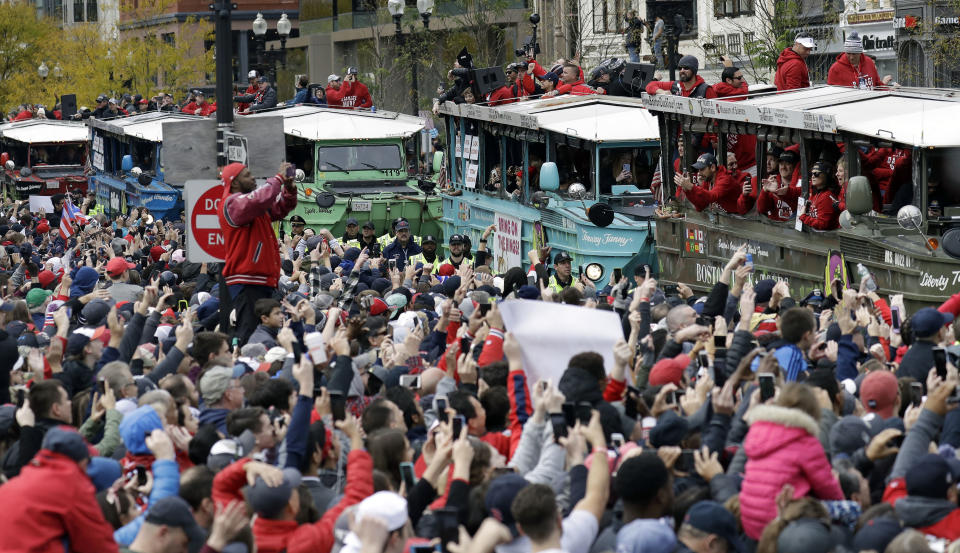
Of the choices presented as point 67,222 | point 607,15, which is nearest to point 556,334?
point 67,222

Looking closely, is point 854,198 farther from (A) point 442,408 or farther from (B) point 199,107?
(B) point 199,107

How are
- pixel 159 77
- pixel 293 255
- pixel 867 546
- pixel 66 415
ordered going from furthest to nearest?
1. pixel 159 77
2. pixel 293 255
3. pixel 66 415
4. pixel 867 546

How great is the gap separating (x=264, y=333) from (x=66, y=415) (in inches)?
152

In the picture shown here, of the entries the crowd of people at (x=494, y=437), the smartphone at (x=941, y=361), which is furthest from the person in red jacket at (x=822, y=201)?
the smartphone at (x=941, y=361)

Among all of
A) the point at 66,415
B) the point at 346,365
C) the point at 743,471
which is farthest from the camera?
the point at 346,365

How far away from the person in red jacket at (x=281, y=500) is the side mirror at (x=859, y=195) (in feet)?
24.9

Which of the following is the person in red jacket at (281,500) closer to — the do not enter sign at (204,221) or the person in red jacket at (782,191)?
the do not enter sign at (204,221)

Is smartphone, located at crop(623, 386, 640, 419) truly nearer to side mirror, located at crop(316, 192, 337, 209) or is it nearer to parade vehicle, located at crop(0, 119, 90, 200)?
side mirror, located at crop(316, 192, 337, 209)

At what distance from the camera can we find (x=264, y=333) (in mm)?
11836

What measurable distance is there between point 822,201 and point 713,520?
364 inches

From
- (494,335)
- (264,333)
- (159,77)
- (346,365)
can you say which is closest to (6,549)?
(346,365)

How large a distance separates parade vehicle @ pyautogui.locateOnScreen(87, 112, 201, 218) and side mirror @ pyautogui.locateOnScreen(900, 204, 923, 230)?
58.4 feet

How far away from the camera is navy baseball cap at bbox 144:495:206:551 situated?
21.3ft

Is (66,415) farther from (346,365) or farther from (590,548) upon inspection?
(590,548)
